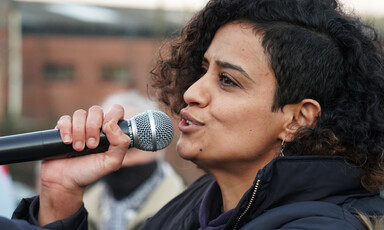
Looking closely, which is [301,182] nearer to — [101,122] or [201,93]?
[201,93]

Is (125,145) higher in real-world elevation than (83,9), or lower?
higher

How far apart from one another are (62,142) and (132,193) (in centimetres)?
282

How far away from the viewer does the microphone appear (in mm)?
2150

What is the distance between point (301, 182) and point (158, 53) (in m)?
1.31

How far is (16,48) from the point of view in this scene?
2252cm

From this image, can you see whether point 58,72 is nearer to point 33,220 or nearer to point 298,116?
point 33,220

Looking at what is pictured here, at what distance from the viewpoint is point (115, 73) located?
2661cm

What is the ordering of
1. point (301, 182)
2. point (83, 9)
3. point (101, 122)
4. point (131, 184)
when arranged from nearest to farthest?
point (301, 182) < point (101, 122) < point (131, 184) < point (83, 9)

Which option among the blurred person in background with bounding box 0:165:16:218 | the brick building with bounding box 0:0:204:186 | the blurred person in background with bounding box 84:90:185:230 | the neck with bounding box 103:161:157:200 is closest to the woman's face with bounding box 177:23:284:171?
the blurred person in background with bounding box 0:165:16:218

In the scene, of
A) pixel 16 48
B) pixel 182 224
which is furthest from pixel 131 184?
pixel 16 48

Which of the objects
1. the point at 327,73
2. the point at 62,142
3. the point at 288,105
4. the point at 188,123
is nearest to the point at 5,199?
the point at 62,142

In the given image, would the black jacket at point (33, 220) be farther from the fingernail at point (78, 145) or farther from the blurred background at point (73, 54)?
the blurred background at point (73, 54)

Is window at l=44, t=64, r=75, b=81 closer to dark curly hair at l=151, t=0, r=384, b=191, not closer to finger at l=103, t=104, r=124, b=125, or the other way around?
finger at l=103, t=104, r=124, b=125

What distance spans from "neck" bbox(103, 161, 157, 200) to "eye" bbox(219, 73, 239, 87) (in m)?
2.82
